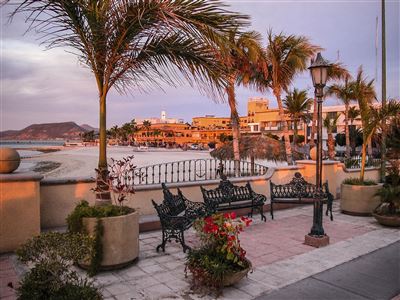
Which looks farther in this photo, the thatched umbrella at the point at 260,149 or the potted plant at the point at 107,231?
the thatched umbrella at the point at 260,149

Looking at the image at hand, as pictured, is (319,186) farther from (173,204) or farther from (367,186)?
(367,186)

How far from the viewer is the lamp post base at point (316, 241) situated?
245 inches

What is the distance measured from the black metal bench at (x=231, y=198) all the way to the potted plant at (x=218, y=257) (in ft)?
10.4

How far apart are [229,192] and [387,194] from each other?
3.61 m

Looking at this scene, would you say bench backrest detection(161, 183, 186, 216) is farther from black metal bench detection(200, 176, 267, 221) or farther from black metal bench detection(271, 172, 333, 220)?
black metal bench detection(271, 172, 333, 220)

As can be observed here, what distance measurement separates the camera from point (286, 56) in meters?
14.9

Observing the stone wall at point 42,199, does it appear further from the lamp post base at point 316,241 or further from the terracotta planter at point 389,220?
the terracotta planter at point 389,220

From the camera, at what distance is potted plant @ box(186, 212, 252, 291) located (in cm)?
414

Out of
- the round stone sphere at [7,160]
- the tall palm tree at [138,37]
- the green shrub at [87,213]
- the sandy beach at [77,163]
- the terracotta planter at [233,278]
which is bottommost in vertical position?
the sandy beach at [77,163]

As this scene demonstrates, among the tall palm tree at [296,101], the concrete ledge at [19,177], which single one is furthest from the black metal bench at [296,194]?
the tall palm tree at [296,101]

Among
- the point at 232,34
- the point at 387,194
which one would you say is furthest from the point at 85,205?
the point at 387,194

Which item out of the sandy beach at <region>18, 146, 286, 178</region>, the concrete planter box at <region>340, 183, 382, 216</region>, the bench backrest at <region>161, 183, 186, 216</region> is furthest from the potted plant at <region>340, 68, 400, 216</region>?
the sandy beach at <region>18, 146, 286, 178</region>

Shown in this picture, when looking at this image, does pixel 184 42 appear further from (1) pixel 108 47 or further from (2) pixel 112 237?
(2) pixel 112 237

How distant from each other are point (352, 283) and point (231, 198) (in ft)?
12.8
